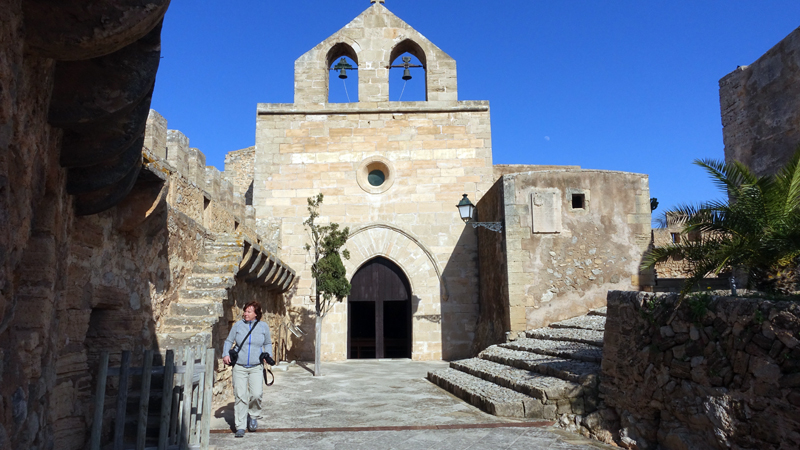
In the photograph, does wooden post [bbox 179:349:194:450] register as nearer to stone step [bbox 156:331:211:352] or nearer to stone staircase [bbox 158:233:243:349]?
stone staircase [bbox 158:233:243:349]

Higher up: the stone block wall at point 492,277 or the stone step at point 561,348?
the stone block wall at point 492,277

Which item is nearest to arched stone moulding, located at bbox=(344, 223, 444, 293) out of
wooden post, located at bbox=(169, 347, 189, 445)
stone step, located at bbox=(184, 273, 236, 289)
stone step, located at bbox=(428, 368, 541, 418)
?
stone step, located at bbox=(428, 368, 541, 418)

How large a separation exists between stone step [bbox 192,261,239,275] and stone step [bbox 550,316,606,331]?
509 centimetres

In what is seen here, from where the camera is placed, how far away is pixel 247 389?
5.41m

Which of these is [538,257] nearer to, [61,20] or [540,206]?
[540,206]

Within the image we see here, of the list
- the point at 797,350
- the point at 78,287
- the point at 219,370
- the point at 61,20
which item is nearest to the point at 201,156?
the point at 219,370

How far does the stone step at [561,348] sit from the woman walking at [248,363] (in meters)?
3.67

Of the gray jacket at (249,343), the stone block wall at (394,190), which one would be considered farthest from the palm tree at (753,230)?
the stone block wall at (394,190)

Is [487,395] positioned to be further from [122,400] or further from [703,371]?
[122,400]

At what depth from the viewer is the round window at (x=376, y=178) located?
13938mm

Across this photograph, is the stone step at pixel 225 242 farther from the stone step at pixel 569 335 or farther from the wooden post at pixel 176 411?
the stone step at pixel 569 335

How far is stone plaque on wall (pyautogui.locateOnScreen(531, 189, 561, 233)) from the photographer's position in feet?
33.4

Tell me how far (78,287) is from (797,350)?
4.73 m

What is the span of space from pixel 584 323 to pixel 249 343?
5531 millimetres
